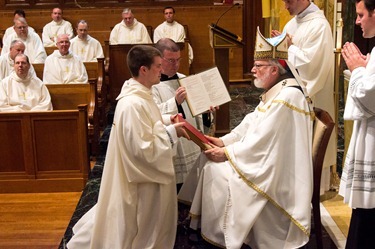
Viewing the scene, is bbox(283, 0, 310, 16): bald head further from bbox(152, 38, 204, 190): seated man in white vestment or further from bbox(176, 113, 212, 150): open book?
bbox(176, 113, 212, 150): open book

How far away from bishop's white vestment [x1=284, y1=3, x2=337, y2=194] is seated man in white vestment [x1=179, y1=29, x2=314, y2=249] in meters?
1.14

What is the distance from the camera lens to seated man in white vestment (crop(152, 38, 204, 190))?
405 centimetres

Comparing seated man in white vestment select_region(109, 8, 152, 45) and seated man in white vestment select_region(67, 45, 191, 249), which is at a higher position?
seated man in white vestment select_region(109, 8, 152, 45)

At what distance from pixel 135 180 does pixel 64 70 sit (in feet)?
16.8

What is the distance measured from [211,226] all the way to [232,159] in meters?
0.49

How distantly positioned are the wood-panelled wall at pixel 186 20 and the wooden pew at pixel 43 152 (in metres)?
5.07


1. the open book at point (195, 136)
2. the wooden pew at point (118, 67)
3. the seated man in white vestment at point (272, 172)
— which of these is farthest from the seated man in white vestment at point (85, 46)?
the seated man in white vestment at point (272, 172)

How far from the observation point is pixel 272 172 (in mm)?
3273

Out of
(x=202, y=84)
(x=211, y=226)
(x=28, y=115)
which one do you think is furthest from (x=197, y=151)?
(x=28, y=115)

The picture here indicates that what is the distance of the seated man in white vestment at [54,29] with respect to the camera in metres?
10.5

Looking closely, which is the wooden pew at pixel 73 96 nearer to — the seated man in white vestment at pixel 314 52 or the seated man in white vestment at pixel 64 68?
the seated man in white vestment at pixel 64 68

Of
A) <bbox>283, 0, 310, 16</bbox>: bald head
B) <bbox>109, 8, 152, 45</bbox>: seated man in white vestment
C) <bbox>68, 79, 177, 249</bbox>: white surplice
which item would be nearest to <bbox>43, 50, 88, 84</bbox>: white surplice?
<bbox>109, 8, 152, 45</bbox>: seated man in white vestment

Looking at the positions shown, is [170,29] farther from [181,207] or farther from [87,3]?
[181,207]

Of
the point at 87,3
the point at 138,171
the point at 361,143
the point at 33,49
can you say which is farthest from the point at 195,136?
the point at 87,3
